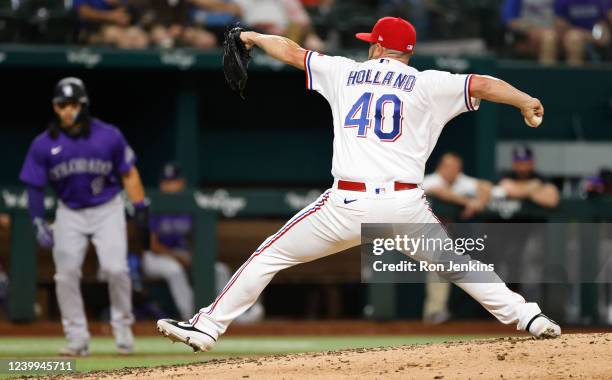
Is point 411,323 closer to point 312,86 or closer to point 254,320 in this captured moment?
point 254,320

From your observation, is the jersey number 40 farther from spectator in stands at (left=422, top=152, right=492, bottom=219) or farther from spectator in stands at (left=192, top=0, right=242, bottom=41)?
spectator in stands at (left=192, top=0, right=242, bottom=41)

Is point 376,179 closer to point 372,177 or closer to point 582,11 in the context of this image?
point 372,177

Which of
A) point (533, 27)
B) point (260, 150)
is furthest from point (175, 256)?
point (533, 27)

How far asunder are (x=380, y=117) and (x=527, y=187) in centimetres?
555

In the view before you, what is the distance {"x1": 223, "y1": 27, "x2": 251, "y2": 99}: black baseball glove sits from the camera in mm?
6570

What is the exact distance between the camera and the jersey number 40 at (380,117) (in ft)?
20.2

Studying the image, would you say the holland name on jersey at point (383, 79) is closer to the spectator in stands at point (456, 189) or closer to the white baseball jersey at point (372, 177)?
the white baseball jersey at point (372, 177)

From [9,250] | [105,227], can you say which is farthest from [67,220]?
[9,250]

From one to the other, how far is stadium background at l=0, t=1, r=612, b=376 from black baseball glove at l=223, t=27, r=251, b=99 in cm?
377

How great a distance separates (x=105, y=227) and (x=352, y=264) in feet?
13.7

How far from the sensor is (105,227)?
28.3 feet

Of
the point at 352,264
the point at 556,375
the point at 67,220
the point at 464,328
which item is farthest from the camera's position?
the point at 352,264

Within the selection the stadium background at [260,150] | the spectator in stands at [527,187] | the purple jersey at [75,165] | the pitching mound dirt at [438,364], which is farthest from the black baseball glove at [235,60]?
the spectator in stands at [527,187]

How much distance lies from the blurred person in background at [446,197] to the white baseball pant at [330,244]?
492 cm
